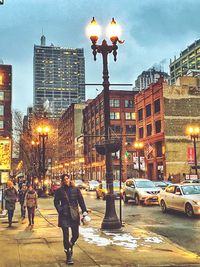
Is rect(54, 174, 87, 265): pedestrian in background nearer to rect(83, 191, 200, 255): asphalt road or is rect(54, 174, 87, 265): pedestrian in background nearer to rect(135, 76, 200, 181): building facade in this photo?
rect(83, 191, 200, 255): asphalt road

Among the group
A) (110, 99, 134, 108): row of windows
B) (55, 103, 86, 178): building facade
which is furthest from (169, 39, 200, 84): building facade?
(110, 99, 134, 108): row of windows

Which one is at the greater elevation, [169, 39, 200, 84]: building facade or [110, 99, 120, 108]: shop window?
[169, 39, 200, 84]: building facade

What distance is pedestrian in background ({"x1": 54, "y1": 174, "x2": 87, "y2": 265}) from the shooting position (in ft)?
27.7

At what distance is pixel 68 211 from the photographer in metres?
8.52

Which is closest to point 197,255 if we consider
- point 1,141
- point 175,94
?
point 1,141

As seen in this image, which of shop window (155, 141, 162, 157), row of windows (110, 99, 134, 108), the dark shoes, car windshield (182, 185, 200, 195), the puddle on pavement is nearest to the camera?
the dark shoes

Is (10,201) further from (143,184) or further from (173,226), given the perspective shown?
(143,184)

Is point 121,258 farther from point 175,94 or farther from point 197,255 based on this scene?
point 175,94

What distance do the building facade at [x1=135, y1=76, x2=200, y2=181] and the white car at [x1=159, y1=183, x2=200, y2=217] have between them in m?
35.8

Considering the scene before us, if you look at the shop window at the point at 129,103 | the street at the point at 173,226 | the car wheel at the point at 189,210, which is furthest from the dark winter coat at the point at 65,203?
the shop window at the point at 129,103

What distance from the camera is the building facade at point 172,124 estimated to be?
58344mm

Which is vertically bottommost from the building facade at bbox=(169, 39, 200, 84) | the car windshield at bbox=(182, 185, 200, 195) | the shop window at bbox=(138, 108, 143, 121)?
the car windshield at bbox=(182, 185, 200, 195)

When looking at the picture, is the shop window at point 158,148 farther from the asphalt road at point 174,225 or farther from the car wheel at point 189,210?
the car wheel at point 189,210

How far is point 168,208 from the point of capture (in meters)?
20.7
